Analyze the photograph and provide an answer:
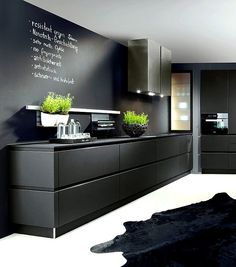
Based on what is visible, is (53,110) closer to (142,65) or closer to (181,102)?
(142,65)

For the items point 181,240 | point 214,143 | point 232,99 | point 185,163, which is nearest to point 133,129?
point 185,163

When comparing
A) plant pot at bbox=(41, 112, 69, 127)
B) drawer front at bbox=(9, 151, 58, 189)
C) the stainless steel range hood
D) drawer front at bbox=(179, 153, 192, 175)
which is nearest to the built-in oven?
drawer front at bbox=(179, 153, 192, 175)

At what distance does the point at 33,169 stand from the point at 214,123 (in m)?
5.51

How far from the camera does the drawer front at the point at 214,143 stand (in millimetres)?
8297

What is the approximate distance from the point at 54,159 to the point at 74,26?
2167mm

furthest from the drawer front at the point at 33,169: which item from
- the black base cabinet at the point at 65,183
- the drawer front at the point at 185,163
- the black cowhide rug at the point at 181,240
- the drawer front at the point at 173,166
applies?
the drawer front at the point at 185,163

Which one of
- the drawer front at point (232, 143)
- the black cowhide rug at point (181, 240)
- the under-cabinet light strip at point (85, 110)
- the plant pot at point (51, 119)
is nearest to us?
the black cowhide rug at point (181, 240)

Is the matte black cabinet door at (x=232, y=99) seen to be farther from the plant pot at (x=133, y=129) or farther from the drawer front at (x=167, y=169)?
the plant pot at (x=133, y=129)

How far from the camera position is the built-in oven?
8359 millimetres

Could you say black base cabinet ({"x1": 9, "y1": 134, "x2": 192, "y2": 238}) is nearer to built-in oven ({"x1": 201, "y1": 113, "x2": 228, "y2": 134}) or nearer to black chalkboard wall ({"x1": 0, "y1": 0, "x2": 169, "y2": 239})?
black chalkboard wall ({"x1": 0, "y1": 0, "x2": 169, "y2": 239})

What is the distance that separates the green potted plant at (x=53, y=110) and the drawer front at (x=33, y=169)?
61cm

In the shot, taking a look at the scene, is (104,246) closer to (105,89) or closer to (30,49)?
(30,49)

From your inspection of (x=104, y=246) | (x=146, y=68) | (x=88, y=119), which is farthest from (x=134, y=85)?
(x=104, y=246)

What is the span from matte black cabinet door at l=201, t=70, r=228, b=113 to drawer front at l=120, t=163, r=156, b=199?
2.89 m
